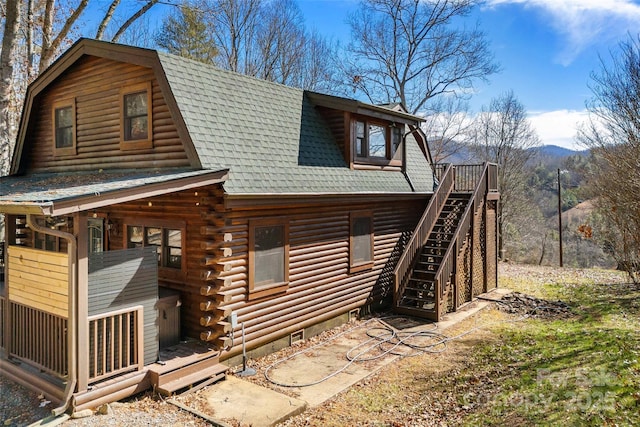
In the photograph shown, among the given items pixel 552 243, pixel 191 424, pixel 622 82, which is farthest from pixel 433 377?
pixel 552 243

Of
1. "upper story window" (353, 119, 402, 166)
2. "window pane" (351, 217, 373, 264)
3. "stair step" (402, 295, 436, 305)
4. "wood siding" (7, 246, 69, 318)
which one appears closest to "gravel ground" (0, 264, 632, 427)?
"wood siding" (7, 246, 69, 318)

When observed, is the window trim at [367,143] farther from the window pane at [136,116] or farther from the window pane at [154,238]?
the window pane at [154,238]

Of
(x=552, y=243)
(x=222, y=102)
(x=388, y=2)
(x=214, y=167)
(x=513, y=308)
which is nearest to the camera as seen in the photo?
(x=214, y=167)

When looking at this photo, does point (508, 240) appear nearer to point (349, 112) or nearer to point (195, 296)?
point (349, 112)

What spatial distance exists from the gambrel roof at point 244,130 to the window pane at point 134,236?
1.72 m

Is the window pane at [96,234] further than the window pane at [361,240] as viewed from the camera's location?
No

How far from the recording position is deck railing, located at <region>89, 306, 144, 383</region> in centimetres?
600

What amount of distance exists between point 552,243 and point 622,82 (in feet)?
107

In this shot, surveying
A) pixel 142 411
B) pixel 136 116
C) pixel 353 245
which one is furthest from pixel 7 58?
pixel 142 411

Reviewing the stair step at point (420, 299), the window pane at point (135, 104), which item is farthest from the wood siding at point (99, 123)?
the stair step at point (420, 299)

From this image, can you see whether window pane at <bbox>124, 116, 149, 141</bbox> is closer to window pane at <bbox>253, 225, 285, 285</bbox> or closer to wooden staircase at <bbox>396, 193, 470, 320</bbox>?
window pane at <bbox>253, 225, 285, 285</bbox>

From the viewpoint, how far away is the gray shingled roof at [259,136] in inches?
309

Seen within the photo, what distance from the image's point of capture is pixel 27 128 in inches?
441

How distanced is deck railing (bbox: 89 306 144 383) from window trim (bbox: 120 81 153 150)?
3.55 meters
